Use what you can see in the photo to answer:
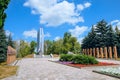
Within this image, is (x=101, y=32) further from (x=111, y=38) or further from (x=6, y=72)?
(x=6, y=72)

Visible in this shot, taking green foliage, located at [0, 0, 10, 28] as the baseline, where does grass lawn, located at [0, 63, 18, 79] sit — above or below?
below

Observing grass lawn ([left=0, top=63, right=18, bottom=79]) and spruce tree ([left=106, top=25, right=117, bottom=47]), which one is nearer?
grass lawn ([left=0, top=63, right=18, bottom=79])

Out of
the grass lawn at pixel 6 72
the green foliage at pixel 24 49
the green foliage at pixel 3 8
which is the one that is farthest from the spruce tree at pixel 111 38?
the green foliage at pixel 24 49

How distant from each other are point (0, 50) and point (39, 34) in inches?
1304

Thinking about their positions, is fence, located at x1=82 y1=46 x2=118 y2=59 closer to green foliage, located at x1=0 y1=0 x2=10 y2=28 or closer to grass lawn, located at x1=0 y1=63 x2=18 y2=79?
grass lawn, located at x1=0 y1=63 x2=18 y2=79

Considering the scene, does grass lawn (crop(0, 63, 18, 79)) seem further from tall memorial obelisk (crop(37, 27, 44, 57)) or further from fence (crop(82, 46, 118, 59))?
tall memorial obelisk (crop(37, 27, 44, 57))

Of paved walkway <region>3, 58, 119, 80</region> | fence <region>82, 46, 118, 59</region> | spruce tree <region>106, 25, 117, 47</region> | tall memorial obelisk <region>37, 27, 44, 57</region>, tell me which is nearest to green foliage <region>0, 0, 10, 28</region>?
paved walkway <region>3, 58, 119, 80</region>

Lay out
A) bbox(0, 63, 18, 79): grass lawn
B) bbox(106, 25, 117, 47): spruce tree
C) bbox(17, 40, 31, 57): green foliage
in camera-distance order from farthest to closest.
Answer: bbox(17, 40, 31, 57): green foliage, bbox(106, 25, 117, 47): spruce tree, bbox(0, 63, 18, 79): grass lawn

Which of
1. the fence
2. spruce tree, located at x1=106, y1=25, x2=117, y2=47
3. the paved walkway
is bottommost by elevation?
the paved walkway

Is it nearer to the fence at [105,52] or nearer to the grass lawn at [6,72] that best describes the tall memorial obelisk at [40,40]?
the fence at [105,52]

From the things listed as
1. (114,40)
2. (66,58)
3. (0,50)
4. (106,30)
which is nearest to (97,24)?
(106,30)

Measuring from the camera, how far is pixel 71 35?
63250 millimetres

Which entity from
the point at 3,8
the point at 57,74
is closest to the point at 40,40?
the point at 3,8

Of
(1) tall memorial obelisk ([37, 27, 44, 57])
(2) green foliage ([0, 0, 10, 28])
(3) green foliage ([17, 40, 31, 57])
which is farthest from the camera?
(3) green foliage ([17, 40, 31, 57])
